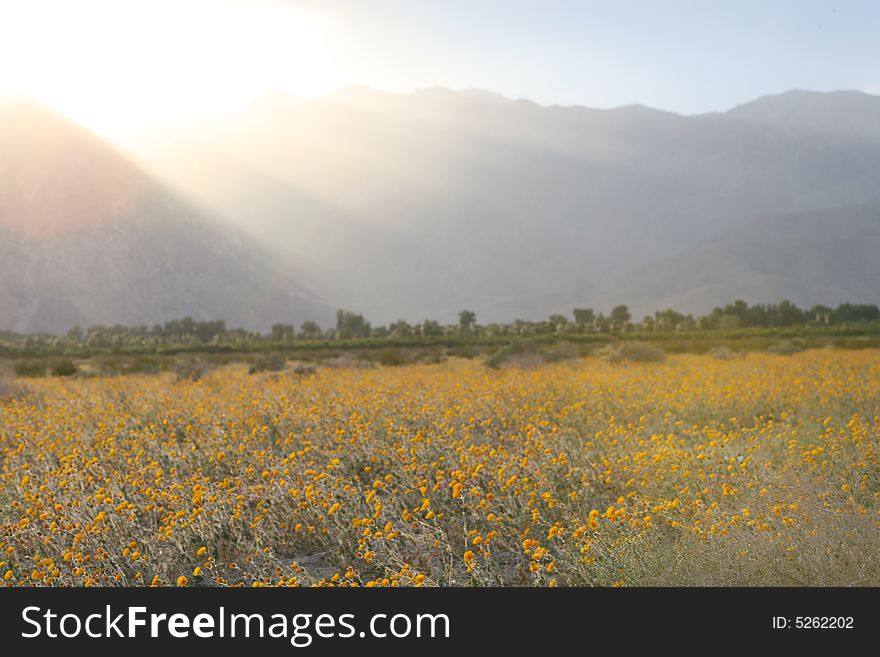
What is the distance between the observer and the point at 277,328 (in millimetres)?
82312

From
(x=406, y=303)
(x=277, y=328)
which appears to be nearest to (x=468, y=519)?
(x=277, y=328)

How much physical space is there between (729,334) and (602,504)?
48.3 m

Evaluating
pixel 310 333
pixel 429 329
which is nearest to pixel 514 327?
pixel 429 329

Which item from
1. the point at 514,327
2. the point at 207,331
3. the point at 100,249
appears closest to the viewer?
the point at 514,327

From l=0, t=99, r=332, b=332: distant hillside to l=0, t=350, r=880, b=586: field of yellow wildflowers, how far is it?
396 ft

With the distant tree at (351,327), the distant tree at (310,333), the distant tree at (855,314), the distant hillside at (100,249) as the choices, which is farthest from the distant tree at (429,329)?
the distant hillside at (100,249)

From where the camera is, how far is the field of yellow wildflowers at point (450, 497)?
4.51 m

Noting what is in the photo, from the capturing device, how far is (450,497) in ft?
20.4

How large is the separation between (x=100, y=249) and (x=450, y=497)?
13706 cm

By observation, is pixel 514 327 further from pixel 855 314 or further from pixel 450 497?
pixel 450 497

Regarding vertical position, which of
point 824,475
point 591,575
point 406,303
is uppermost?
point 406,303
